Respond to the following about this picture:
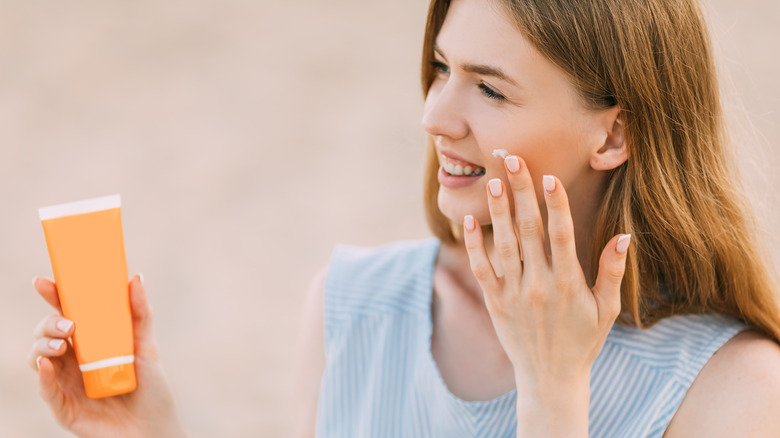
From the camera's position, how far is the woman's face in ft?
4.32

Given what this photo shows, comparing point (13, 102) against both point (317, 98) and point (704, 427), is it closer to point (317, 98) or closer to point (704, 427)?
point (317, 98)

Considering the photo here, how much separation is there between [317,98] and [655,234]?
10.7ft

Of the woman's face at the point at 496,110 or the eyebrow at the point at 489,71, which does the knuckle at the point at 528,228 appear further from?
the eyebrow at the point at 489,71

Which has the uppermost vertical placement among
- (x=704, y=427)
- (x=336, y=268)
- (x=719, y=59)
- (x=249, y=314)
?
(x=719, y=59)

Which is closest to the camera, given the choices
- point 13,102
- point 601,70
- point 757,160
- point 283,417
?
point 601,70

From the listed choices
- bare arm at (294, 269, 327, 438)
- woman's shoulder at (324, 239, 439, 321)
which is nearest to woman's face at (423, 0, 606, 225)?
woman's shoulder at (324, 239, 439, 321)

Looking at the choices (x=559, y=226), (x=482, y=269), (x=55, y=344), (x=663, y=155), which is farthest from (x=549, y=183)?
(x=55, y=344)

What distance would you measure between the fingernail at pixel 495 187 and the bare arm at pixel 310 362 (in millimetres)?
604

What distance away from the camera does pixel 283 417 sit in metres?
3.14

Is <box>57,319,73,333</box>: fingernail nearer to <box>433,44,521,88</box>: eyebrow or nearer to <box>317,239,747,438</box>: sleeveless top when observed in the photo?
<box>317,239,747,438</box>: sleeveless top

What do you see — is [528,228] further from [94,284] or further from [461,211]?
[94,284]

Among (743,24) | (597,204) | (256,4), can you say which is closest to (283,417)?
(597,204)

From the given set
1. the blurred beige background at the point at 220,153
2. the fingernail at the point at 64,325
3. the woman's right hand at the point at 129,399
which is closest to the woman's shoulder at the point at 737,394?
the woman's right hand at the point at 129,399

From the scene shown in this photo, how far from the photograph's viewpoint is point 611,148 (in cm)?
141
